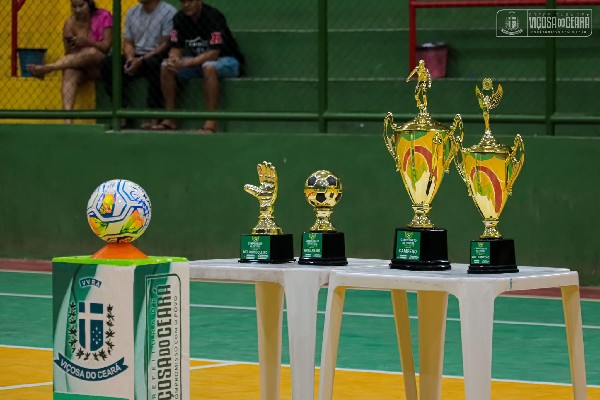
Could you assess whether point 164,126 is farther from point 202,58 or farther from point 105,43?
point 105,43

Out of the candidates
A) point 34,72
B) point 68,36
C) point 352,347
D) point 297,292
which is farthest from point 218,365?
point 34,72

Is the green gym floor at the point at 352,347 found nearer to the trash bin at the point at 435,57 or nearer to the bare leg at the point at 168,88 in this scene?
the bare leg at the point at 168,88

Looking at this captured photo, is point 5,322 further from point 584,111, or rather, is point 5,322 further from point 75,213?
point 584,111

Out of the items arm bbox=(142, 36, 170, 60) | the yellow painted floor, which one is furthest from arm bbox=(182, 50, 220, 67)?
the yellow painted floor

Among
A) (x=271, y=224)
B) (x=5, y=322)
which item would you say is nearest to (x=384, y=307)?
(x=5, y=322)

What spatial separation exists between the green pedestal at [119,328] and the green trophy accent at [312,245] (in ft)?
4.40

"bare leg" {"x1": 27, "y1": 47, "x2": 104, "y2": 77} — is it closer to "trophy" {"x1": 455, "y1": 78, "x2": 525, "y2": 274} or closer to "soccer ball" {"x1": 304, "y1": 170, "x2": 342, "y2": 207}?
"soccer ball" {"x1": 304, "y1": 170, "x2": 342, "y2": 207}

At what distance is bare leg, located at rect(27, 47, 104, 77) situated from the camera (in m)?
14.4

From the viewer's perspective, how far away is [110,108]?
14.4 metres

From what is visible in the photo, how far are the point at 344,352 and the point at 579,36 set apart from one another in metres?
5.31

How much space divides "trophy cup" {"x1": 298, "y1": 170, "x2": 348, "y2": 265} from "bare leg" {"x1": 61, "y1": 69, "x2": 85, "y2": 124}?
27.2ft

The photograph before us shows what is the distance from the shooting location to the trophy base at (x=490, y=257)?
5.88 m

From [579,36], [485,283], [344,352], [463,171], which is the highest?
[579,36]

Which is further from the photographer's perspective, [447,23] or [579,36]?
[447,23]
